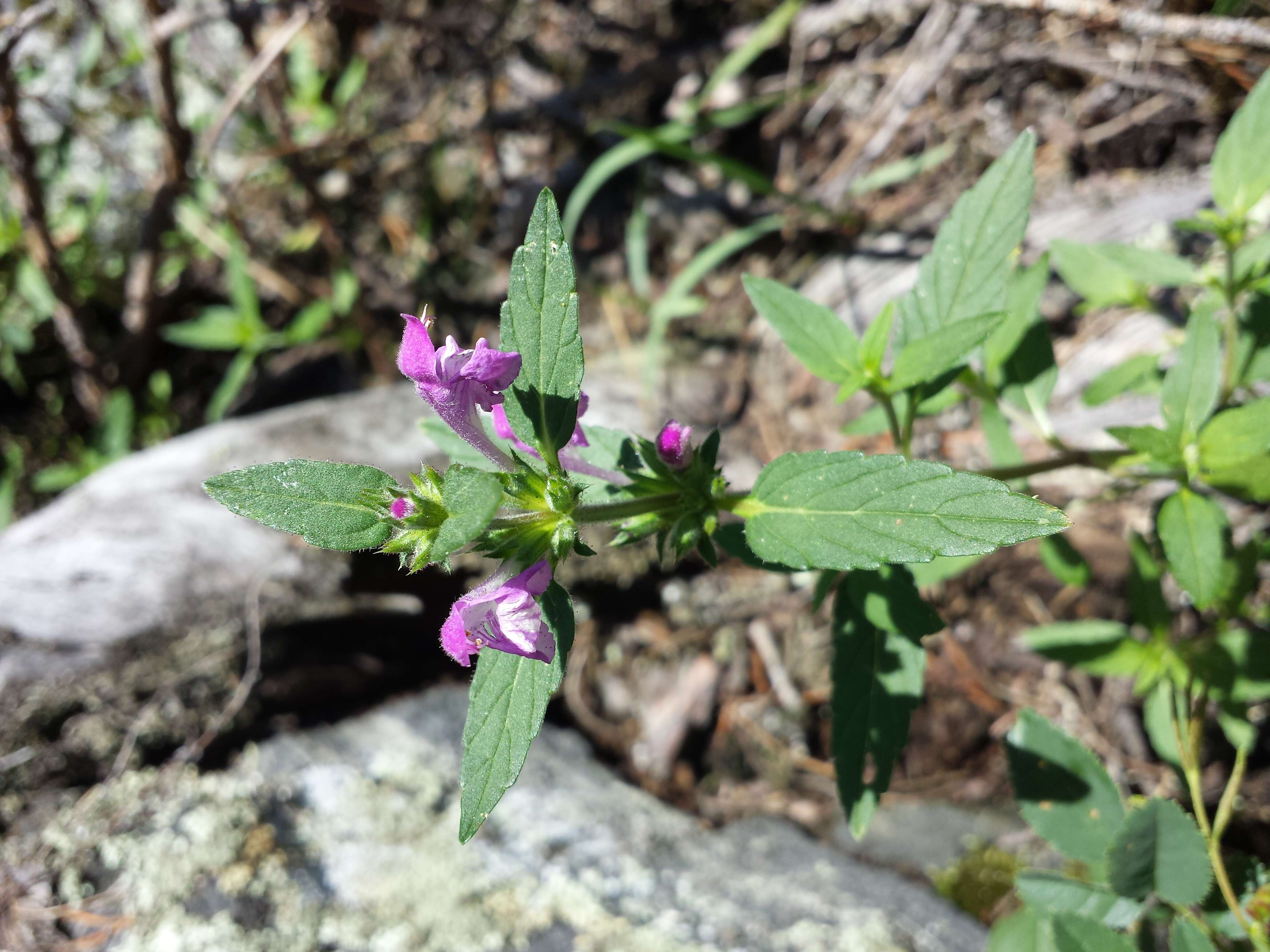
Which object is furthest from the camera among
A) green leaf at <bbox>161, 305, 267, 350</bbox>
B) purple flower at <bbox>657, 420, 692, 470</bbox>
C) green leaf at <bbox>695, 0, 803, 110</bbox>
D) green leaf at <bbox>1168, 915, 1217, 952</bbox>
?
green leaf at <bbox>161, 305, 267, 350</bbox>

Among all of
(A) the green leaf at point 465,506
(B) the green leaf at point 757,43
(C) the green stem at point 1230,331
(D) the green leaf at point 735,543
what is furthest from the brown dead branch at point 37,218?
(C) the green stem at point 1230,331

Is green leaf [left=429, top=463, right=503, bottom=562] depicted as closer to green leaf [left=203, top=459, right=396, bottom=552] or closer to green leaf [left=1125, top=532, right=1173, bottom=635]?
green leaf [left=203, top=459, right=396, bottom=552]

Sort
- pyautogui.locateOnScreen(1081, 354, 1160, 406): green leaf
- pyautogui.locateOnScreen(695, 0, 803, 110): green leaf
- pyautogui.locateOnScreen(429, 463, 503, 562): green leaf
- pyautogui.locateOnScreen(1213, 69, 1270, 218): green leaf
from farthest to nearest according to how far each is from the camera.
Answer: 1. pyautogui.locateOnScreen(695, 0, 803, 110): green leaf
2. pyautogui.locateOnScreen(1081, 354, 1160, 406): green leaf
3. pyautogui.locateOnScreen(1213, 69, 1270, 218): green leaf
4. pyautogui.locateOnScreen(429, 463, 503, 562): green leaf

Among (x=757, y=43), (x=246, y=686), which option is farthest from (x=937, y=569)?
(x=757, y=43)

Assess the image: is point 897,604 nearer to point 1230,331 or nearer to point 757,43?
point 1230,331

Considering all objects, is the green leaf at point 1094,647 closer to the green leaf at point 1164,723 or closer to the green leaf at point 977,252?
the green leaf at point 1164,723

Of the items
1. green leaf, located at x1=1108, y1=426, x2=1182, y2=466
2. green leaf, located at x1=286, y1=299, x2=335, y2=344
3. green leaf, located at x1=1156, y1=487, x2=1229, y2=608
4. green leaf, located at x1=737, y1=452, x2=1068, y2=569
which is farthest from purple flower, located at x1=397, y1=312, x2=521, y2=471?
green leaf, located at x1=286, y1=299, x2=335, y2=344
